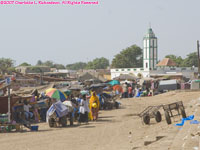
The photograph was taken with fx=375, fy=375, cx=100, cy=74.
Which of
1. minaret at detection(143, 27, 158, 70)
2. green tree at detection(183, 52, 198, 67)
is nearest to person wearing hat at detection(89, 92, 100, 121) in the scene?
minaret at detection(143, 27, 158, 70)

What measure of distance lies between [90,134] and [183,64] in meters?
96.9

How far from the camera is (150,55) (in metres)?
82.9

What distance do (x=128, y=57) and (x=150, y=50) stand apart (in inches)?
580

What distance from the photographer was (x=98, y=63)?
486 ft

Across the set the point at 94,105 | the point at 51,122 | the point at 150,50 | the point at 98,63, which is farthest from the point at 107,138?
the point at 98,63

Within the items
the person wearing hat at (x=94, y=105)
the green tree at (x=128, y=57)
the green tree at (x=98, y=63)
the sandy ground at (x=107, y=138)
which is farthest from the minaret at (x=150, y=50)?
the sandy ground at (x=107, y=138)

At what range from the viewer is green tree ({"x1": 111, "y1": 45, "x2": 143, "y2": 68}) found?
96.1 metres

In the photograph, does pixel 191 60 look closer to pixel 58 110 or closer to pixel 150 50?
pixel 150 50

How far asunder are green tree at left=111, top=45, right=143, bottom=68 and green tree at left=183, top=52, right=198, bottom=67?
14.7 metres

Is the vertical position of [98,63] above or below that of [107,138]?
above

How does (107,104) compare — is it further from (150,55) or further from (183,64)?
(183,64)

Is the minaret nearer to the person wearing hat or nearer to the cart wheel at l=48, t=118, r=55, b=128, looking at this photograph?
the person wearing hat

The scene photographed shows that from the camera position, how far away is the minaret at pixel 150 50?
83062mm

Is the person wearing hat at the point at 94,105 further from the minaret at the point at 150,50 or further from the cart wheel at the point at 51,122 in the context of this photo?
the minaret at the point at 150,50
